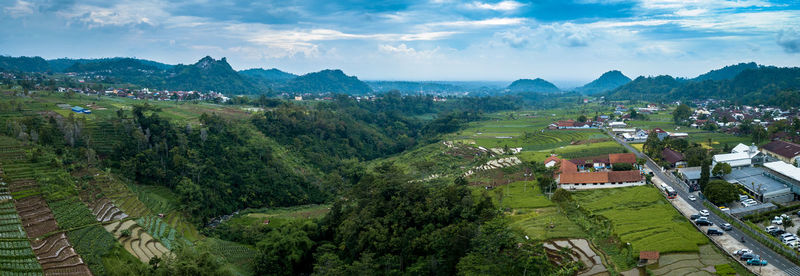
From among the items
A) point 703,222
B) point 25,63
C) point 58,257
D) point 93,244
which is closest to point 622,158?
point 703,222

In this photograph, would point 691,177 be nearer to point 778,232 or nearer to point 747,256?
point 778,232

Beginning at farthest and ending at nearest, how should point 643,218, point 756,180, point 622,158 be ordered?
point 622,158
point 756,180
point 643,218

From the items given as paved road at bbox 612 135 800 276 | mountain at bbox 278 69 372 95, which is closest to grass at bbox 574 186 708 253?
paved road at bbox 612 135 800 276

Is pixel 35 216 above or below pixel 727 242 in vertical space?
below

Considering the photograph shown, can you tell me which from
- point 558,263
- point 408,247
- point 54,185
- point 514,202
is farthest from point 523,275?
point 54,185

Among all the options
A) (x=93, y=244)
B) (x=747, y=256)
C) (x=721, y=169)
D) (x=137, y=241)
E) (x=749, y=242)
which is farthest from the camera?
(x=721, y=169)

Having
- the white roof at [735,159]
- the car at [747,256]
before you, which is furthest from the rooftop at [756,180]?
the car at [747,256]

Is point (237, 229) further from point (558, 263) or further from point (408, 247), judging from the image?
point (558, 263)
